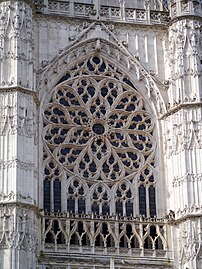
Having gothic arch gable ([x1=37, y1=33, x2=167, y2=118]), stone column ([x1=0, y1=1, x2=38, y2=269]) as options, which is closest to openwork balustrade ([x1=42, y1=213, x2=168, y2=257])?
stone column ([x1=0, y1=1, x2=38, y2=269])

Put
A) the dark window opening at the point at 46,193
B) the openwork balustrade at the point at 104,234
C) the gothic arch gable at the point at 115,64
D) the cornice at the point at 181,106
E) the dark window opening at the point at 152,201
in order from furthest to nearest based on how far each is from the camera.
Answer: the gothic arch gable at the point at 115,64
the cornice at the point at 181,106
the dark window opening at the point at 152,201
the dark window opening at the point at 46,193
the openwork balustrade at the point at 104,234

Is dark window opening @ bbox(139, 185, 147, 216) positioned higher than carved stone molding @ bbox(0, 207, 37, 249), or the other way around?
dark window opening @ bbox(139, 185, 147, 216)

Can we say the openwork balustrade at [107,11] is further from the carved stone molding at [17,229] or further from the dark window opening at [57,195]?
the carved stone molding at [17,229]

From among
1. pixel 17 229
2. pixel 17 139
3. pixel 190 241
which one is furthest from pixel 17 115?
pixel 190 241

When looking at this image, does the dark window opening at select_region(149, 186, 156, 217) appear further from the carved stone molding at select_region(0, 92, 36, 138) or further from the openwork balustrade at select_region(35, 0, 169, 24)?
the openwork balustrade at select_region(35, 0, 169, 24)

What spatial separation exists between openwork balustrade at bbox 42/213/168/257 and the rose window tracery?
489 millimetres

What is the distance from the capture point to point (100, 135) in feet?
82.3

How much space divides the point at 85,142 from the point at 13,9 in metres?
4.22

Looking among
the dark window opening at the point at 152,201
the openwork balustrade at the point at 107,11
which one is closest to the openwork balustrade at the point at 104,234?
the dark window opening at the point at 152,201

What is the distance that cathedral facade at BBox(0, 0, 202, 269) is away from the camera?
23.3 m

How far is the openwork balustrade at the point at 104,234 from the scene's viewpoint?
2341 centimetres

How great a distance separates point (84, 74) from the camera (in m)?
25.9

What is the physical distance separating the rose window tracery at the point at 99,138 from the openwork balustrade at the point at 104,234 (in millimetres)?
489

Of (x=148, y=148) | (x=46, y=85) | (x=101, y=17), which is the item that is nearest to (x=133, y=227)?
(x=148, y=148)
